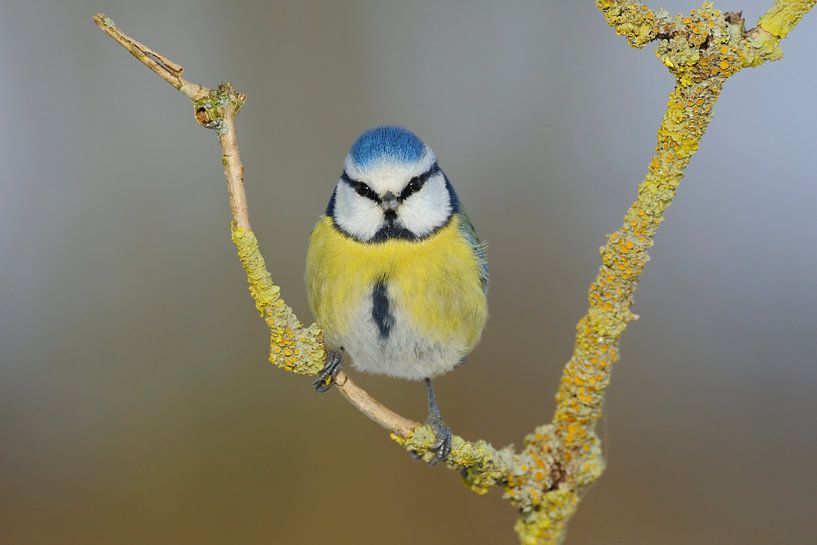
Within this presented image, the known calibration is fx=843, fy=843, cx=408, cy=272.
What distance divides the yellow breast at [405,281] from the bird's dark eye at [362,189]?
8 centimetres

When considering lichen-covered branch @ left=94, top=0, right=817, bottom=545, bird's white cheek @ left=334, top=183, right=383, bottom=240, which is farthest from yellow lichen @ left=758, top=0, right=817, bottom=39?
bird's white cheek @ left=334, top=183, right=383, bottom=240

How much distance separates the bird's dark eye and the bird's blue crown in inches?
1.5

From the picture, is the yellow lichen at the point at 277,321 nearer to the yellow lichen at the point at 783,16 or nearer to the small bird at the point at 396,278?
the small bird at the point at 396,278

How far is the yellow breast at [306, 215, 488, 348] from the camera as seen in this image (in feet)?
3.90

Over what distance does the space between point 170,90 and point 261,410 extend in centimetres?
94

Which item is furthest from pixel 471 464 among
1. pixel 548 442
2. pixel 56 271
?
pixel 56 271

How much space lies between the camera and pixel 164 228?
7.30 ft

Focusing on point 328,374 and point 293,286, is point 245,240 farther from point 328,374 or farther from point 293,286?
point 293,286

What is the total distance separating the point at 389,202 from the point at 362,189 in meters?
0.04

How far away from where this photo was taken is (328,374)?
41.4 inches

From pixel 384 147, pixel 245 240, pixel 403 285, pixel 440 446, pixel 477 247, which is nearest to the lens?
pixel 245 240

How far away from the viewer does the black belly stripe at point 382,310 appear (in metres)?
1.19

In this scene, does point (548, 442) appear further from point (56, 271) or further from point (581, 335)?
point (56, 271)

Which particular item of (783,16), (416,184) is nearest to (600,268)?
(783,16)
